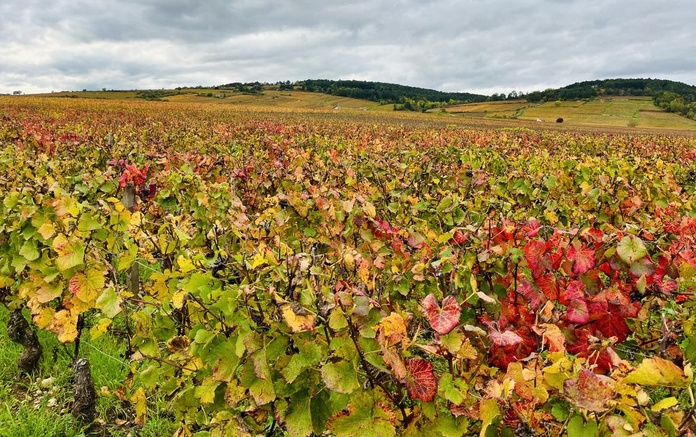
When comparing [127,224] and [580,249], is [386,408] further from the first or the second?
[127,224]

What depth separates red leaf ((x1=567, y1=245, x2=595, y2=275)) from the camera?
2.48 meters

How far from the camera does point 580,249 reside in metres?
2.55

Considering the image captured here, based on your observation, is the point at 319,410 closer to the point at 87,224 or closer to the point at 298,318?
the point at 298,318

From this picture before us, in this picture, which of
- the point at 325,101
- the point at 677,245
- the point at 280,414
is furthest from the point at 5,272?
the point at 325,101

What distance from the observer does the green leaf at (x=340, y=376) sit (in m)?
1.55

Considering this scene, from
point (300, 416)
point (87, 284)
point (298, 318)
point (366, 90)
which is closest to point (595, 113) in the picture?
point (366, 90)

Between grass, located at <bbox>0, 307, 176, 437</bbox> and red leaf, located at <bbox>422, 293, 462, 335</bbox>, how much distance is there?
8.42 ft

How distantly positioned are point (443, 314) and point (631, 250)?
49.8 inches

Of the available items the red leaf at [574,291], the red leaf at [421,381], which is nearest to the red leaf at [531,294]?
the red leaf at [574,291]

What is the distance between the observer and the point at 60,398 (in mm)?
3811

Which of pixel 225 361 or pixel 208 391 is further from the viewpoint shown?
pixel 208 391

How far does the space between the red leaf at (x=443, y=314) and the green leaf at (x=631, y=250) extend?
3.86ft

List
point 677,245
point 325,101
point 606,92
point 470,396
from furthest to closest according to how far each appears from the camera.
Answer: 1. point 606,92
2. point 325,101
3. point 677,245
4. point 470,396

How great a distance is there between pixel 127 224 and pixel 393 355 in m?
2.48
